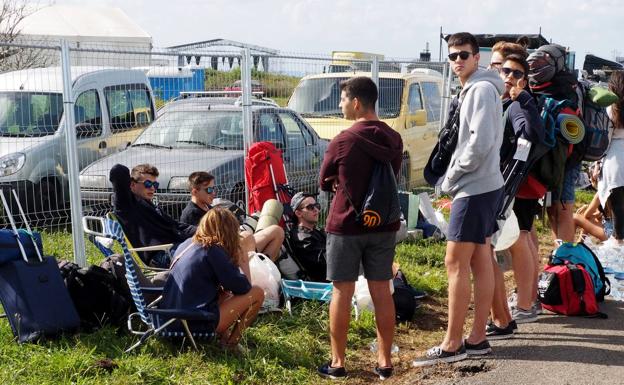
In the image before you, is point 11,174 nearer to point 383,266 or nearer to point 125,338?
point 125,338

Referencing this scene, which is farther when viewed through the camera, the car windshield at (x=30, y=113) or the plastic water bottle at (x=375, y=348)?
the car windshield at (x=30, y=113)

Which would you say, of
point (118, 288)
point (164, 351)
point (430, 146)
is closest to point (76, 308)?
point (118, 288)

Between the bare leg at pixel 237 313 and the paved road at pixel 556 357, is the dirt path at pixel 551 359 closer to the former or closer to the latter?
the paved road at pixel 556 357

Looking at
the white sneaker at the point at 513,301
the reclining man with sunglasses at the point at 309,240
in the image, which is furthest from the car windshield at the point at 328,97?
the white sneaker at the point at 513,301

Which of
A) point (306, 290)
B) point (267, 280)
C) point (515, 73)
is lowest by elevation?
point (306, 290)

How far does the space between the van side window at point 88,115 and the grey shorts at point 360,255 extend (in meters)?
3.54

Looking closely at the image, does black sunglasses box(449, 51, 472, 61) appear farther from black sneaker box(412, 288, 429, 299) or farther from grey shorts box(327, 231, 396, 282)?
black sneaker box(412, 288, 429, 299)

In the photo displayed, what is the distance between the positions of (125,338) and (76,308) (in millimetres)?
429

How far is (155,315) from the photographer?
192 inches

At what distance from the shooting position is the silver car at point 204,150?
7.42m

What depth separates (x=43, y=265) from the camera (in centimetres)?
514

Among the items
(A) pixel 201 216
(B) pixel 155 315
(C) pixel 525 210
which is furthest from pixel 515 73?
(B) pixel 155 315

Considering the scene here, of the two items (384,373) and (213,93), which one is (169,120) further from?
(384,373)

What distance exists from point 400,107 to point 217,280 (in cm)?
664
